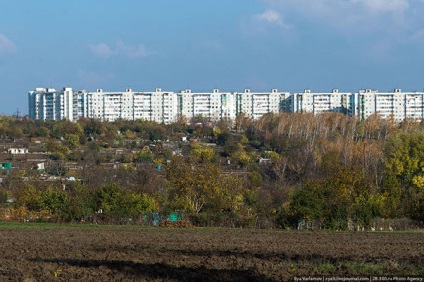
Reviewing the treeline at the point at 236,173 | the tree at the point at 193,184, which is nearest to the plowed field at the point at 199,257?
the treeline at the point at 236,173

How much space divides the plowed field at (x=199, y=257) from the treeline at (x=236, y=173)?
15.2 m

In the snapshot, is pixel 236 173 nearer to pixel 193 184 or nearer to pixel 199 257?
pixel 193 184

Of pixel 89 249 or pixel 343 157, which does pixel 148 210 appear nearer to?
pixel 89 249

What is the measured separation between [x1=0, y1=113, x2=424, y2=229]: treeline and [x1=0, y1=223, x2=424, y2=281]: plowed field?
49.9 feet

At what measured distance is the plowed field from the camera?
20.5m

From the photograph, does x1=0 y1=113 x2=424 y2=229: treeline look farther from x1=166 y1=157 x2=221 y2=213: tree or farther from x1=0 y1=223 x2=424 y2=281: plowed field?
x1=0 y1=223 x2=424 y2=281: plowed field

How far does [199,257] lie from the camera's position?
25.6 metres

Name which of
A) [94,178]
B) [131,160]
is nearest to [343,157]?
[131,160]

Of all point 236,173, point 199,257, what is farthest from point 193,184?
point 236,173

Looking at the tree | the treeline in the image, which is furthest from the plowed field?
the tree

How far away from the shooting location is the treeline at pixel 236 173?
175ft

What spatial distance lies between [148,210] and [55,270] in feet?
118

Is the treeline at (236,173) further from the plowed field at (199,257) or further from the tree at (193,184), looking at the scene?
the plowed field at (199,257)

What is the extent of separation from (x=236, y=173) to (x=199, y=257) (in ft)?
271
